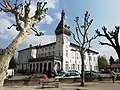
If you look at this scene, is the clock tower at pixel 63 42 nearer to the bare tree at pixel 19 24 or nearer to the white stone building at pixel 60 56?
the white stone building at pixel 60 56

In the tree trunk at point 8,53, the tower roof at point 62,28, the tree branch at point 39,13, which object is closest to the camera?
the tree trunk at point 8,53

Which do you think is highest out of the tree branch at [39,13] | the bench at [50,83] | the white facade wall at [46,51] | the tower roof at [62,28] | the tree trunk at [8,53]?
the tower roof at [62,28]

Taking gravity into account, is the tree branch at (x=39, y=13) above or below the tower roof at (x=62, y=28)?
below

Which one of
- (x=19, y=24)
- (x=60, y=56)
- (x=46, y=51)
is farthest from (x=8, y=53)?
(x=46, y=51)

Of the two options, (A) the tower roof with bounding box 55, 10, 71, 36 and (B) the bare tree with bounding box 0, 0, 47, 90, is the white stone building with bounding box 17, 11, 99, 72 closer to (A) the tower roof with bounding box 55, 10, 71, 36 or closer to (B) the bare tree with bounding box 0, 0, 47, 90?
(A) the tower roof with bounding box 55, 10, 71, 36

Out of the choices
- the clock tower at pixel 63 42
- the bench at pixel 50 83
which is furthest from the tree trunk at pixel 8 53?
the clock tower at pixel 63 42

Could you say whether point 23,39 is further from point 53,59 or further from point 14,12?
point 53,59

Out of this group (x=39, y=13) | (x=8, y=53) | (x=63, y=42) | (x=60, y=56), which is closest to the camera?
(x=8, y=53)

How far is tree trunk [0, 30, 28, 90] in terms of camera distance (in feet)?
26.2

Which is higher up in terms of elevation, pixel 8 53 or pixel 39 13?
pixel 39 13

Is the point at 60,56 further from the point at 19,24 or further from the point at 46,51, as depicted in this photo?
the point at 19,24

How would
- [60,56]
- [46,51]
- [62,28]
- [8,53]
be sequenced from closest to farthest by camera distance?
1. [8,53]
2. [60,56]
3. [62,28]
4. [46,51]

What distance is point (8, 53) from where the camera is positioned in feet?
27.7

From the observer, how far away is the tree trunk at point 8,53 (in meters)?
7.98
